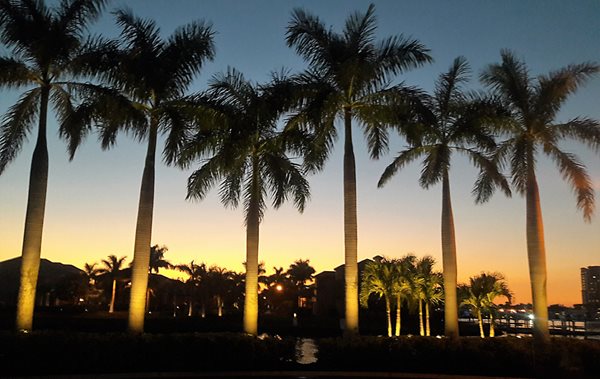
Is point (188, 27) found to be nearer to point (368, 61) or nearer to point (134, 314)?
point (368, 61)

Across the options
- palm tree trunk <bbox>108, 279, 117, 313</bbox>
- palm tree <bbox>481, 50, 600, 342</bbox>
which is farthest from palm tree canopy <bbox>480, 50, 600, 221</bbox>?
palm tree trunk <bbox>108, 279, 117, 313</bbox>

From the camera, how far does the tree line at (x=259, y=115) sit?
1753 cm

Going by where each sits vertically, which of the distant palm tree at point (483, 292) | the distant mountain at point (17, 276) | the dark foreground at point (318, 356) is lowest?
the dark foreground at point (318, 356)

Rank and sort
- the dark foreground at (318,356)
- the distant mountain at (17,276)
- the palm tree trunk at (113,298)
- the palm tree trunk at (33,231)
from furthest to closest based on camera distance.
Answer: the distant mountain at (17,276) → the palm tree trunk at (113,298) → the palm tree trunk at (33,231) → the dark foreground at (318,356)

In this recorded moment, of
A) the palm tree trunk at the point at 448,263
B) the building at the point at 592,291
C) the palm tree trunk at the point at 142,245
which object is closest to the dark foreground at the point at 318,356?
the palm tree trunk at the point at 142,245

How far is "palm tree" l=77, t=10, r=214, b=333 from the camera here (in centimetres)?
1756

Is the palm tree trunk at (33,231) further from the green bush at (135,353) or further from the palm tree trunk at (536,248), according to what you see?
the palm tree trunk at (536,248)

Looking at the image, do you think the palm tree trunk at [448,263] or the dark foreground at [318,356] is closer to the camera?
the dark foreground at [318,356]

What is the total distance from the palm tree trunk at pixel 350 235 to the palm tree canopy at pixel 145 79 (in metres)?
5.11

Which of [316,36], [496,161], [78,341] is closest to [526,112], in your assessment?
[496,161]

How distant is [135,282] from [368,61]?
9.79 metres

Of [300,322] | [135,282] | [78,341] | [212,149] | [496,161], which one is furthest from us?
[300,322]

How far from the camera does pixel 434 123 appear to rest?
62.8 feet

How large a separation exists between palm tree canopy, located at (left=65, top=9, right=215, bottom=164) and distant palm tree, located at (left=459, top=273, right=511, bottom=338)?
1955 centimetres
